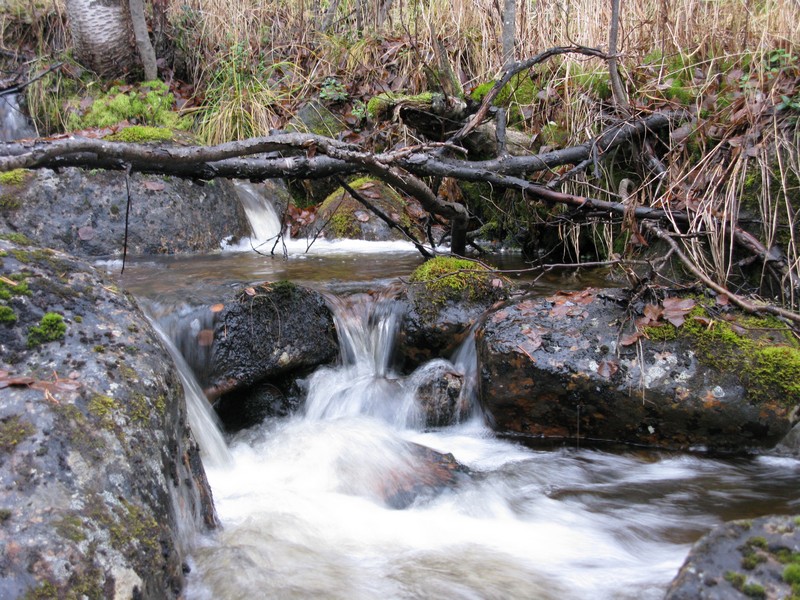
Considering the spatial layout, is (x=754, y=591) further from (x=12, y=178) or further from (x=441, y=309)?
(x=12, y=178)

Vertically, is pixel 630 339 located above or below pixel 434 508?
above

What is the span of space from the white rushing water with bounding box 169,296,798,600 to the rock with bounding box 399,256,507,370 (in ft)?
0.82

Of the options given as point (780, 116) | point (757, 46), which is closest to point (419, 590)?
point (780, 116)

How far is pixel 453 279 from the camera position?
14.9 feet

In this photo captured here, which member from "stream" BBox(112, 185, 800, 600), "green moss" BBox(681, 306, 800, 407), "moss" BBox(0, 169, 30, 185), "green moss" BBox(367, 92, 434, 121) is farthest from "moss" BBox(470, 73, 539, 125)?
"moss" BBox(0, 169, 30, 185)

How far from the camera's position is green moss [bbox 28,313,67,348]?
2.32 meters

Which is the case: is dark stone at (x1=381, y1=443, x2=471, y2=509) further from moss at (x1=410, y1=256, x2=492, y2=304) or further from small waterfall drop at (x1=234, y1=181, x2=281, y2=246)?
small waterfall drop at (x1=234, y1=181, x2=281, y2=246)

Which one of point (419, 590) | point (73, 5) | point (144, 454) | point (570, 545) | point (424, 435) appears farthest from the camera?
point (73, 5)

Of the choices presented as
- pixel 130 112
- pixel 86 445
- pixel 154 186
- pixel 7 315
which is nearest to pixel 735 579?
pixel 86 445

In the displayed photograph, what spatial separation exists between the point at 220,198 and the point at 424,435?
4278mm

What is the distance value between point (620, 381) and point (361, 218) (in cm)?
462

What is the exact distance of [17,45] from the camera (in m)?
9.94

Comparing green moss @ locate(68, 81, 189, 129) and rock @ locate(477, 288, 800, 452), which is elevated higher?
green moss @ locate(68, 81, 189, 129)

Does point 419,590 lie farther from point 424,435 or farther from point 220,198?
point 220,198
